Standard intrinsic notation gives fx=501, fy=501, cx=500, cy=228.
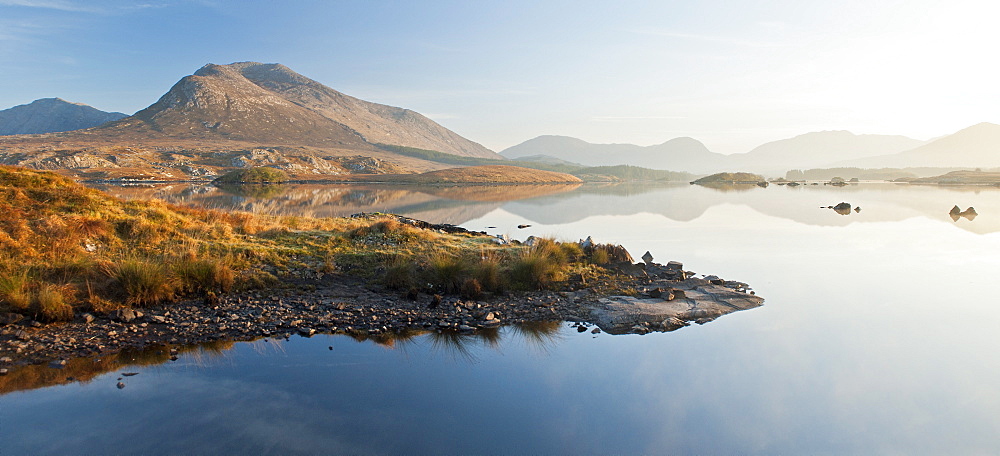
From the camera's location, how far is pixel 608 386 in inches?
286

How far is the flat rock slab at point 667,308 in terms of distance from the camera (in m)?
9.98

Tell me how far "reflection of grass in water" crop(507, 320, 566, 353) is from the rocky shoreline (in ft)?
0.84

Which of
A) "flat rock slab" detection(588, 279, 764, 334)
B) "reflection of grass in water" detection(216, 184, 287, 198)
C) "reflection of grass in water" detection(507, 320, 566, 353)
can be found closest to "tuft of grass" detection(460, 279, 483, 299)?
"reflection of grass in water" detection(507, 320, 566, 353)

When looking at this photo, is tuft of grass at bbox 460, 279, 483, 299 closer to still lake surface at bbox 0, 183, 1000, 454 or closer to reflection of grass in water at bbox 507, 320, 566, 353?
reflection of grass in water at bbox 507, 320, 566, 353

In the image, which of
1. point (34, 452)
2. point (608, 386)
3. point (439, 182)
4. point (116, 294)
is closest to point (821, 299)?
point (608, 386)

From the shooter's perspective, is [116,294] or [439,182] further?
[439,182]

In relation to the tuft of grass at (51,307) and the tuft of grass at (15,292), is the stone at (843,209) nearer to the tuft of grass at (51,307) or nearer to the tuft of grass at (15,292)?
the tuft of grass at (51,307)

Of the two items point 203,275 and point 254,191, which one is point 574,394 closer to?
point 203,275

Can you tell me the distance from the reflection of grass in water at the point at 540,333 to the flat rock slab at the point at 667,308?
3.16ft

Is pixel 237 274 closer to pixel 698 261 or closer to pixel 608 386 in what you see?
pixel 608 386

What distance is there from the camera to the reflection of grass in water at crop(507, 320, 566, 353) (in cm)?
884

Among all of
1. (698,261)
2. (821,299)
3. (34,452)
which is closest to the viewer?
(34,452)

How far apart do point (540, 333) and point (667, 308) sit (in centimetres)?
323

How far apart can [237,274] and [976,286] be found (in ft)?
63.0
